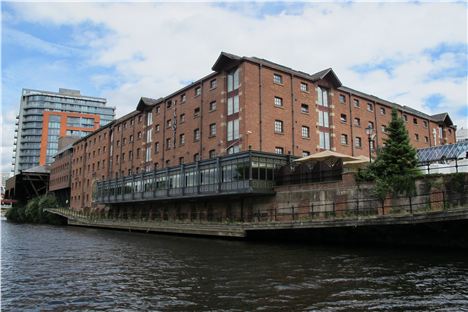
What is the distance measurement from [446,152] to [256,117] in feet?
53.8

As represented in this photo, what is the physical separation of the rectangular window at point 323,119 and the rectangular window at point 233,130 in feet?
32.7

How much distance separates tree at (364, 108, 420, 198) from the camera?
77.5ft

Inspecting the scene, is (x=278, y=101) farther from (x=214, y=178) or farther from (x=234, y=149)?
(x=214, y=178)

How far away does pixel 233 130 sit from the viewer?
3856cm

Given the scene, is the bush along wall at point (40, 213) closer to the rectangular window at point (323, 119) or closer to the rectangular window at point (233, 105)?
the rectangular window at point (233, 105)

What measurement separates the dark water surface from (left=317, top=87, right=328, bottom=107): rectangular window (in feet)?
83.7

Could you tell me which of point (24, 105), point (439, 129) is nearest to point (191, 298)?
point (439, 129)

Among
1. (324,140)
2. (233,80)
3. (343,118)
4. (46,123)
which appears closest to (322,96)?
(343,118)

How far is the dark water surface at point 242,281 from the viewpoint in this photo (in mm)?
10008

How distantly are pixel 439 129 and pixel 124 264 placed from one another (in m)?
55.8

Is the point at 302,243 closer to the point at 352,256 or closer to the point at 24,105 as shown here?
the point at 352,256

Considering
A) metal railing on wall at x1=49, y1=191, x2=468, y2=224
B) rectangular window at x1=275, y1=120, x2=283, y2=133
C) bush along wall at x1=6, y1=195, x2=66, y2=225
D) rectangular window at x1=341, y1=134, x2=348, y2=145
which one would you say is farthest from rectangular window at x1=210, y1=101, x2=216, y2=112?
bush along wall at x1=6, y1=195, x2=66, y2=225

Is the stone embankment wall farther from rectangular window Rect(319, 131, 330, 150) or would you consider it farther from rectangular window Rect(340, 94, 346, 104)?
rectangular window Rect(340, 94, 346, 104)

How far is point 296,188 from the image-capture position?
30.0 metres
